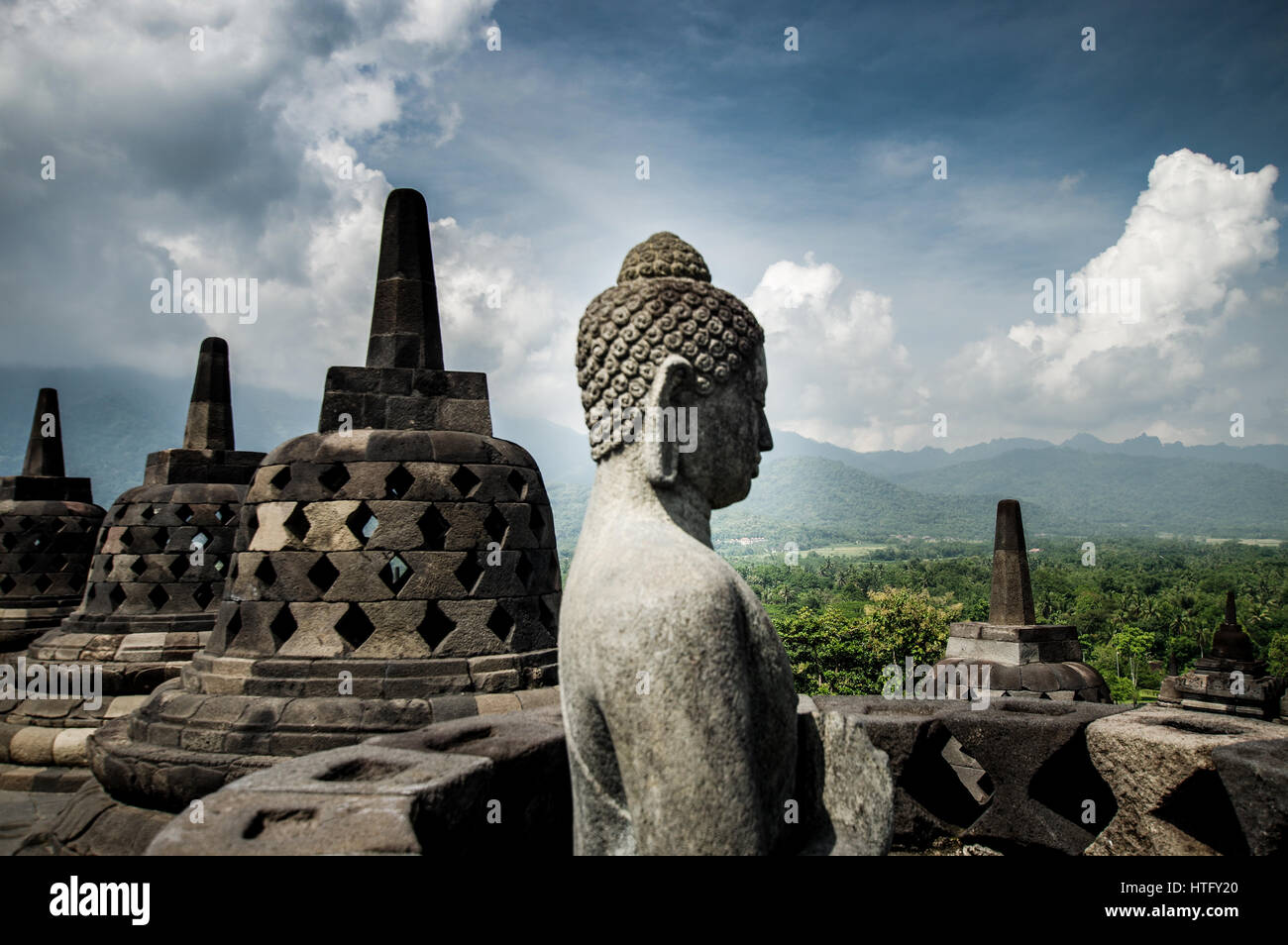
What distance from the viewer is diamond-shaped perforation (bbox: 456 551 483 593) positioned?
6066 millimetres

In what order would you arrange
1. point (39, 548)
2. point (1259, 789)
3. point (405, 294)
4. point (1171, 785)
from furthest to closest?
point (39, 548) → point (405, 294) → point (1171, 785) → point (1259, 789)

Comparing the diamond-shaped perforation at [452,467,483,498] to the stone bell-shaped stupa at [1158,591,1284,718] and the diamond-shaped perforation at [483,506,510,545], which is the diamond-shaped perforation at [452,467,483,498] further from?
the stone bell-shaped stupa at [1158,591,1284,718]

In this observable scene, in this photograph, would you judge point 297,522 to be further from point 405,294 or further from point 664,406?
point 664,406

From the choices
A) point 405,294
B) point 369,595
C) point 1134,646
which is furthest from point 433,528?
point 1134,646

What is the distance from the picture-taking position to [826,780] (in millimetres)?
2668

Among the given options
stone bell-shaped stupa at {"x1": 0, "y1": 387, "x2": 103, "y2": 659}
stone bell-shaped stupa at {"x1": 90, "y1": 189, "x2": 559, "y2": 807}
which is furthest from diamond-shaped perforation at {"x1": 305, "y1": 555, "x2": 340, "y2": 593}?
stone bell-shaped stupa at {"x1": 0, "y1": 387, "x2": 103, "y2": 659}

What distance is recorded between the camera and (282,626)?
19.7 ft

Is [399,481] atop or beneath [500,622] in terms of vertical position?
atop

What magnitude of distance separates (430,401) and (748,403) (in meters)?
4.40

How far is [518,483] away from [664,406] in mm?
4168

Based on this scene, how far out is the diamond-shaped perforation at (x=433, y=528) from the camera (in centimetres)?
609

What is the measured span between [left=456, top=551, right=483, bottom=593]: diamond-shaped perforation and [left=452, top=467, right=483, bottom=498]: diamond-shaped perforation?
466 millimetres
